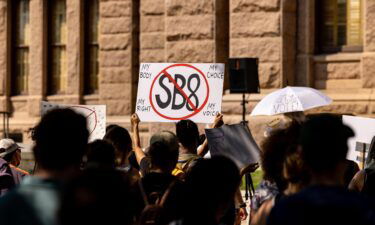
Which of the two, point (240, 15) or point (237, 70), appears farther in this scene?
point (240, 15)

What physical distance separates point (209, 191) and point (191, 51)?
1327 centimetres

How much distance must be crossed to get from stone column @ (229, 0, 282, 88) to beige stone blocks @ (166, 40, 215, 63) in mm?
520

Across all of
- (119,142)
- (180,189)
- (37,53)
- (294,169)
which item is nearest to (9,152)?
(119,142)

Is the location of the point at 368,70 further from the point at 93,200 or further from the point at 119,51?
the point at 93,200

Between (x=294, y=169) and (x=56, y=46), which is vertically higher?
(x=56, y=46)

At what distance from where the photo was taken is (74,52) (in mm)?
20516

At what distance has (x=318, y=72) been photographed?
17.2 metres

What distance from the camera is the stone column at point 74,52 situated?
2038cm

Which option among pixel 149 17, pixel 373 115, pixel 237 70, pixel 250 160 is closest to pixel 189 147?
pixel 250 160

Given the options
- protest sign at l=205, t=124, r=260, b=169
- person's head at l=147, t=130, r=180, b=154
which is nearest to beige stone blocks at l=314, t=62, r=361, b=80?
protest sign at l=205, t=124, r=260, b=169

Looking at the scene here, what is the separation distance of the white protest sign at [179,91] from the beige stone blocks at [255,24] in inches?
267

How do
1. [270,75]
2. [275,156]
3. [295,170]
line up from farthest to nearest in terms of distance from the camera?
[270,75] < [275,156] < [295,170]

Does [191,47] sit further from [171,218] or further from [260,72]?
[171,218]

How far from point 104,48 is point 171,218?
14.9 m
